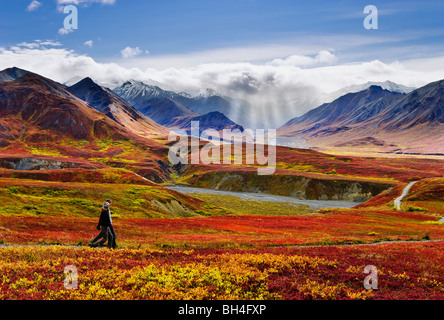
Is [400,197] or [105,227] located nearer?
[105,227]

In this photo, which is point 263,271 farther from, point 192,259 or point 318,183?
point 318,183

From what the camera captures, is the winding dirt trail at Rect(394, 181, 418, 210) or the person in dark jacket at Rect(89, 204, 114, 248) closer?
the person in dark jacket at Rect(89, 204, 114, 248)

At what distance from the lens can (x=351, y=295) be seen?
51.5ft

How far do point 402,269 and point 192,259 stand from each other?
1352cm

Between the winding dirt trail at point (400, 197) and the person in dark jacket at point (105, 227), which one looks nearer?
the person in dark jacket at point (105, 227)

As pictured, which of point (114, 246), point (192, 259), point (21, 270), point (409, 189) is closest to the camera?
point (21, 270)

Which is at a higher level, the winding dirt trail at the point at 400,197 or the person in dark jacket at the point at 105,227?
the person in dark jacket at the point at 105,227

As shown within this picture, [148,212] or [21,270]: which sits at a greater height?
[21,270]

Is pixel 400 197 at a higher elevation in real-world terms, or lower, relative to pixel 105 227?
lower

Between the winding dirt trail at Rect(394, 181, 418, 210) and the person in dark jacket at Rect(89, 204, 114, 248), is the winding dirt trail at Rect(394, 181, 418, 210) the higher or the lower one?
the lower one

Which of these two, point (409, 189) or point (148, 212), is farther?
point (409, 189)

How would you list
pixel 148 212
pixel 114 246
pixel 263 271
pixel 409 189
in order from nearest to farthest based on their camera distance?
1. pixel 263 271
2. pixel 114 246
3. pixel 148 212
4. pixel 409 189
